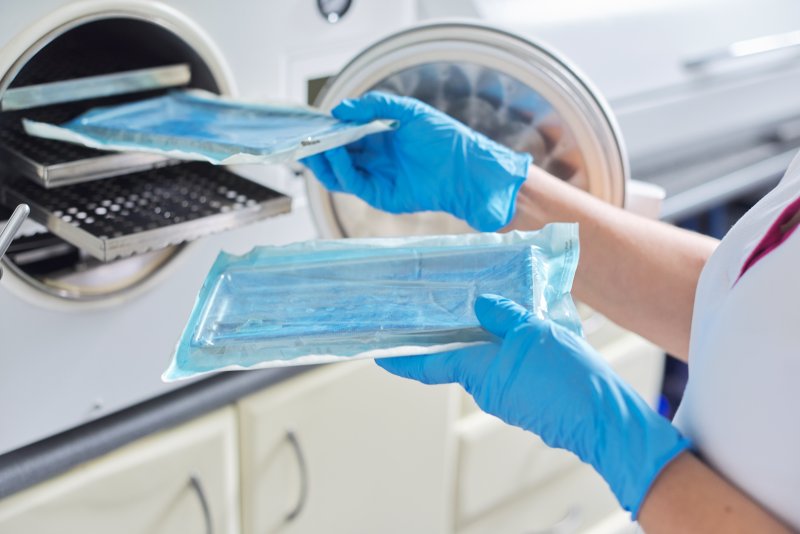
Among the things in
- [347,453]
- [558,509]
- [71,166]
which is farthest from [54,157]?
[558,509]

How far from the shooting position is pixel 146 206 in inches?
42.7

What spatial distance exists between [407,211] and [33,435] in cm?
55

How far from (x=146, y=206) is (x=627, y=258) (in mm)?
608

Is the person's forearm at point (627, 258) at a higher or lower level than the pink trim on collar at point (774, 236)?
lower

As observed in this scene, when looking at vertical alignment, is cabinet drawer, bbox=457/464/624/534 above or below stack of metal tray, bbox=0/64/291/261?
below

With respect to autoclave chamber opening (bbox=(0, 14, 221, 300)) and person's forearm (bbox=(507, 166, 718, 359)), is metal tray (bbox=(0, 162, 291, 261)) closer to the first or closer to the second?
→ autoclave chamber opening (bbox=(0, 14, 221, 300))

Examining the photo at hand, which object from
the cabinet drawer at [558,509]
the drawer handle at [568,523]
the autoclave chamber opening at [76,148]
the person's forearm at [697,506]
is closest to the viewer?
the person's forearm at [697,506]

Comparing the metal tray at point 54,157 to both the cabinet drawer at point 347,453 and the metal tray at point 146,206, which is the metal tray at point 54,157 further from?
the cabinet drawer at point 347,453

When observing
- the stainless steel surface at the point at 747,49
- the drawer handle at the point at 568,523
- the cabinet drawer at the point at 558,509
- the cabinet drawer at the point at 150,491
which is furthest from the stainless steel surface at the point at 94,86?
the drawer handle at the point at 568,523

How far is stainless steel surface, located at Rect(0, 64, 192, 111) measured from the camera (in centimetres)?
101

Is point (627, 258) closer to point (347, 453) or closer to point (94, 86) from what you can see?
point (347, 453)

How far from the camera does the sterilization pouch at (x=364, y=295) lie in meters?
0.79

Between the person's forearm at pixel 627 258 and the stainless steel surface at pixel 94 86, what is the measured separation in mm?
486

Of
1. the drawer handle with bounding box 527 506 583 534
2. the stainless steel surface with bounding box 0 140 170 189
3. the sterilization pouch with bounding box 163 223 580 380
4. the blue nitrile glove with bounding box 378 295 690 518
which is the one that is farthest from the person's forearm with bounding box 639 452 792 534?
the drawer handle with bounding box 527 506 583 534
